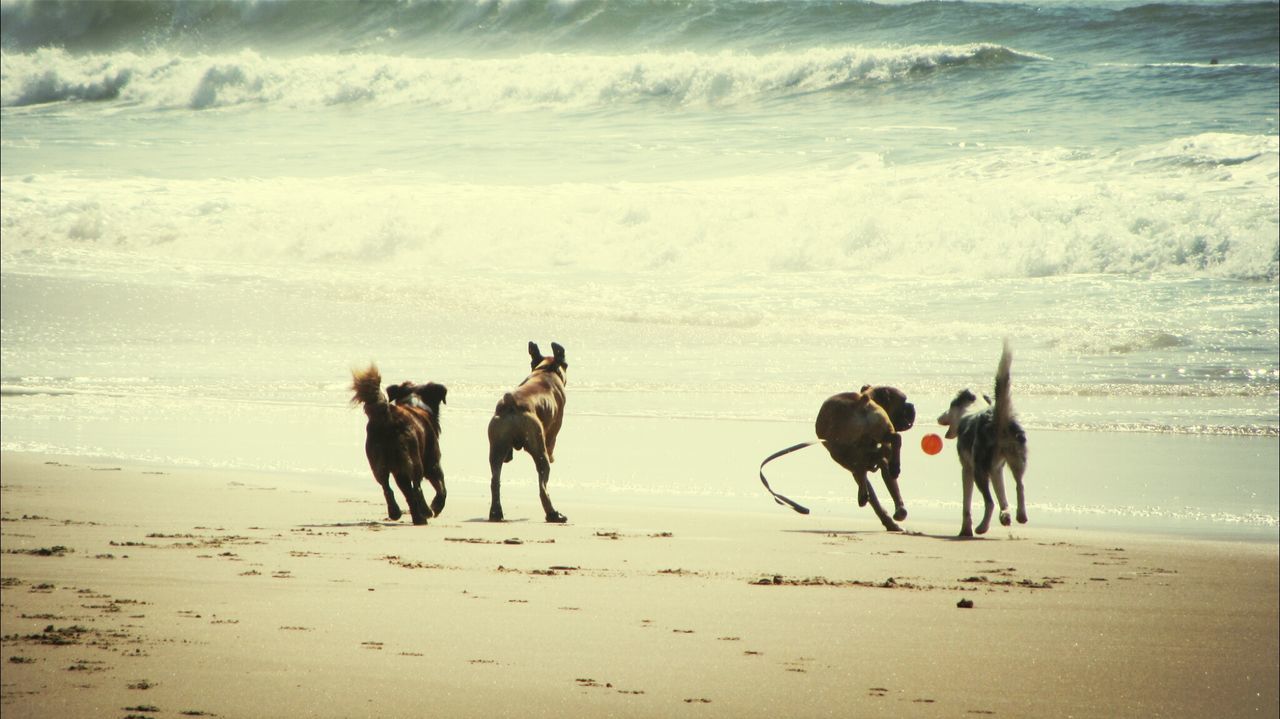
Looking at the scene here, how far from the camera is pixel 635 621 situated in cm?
868

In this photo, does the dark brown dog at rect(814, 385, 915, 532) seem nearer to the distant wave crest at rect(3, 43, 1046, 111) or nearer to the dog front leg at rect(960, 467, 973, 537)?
the dog front leg at rect(960, 467, 973, 537)

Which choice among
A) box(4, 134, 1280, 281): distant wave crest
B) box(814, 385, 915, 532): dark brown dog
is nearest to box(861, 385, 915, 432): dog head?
box(814, 385, 915, 532): dark brown dog

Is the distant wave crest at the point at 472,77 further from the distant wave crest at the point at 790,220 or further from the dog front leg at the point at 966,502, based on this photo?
the dog front leg at the point at 966,502

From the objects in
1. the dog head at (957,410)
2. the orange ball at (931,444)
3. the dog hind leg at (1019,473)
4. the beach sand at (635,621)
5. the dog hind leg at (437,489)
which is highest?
the dog head at (957,410)

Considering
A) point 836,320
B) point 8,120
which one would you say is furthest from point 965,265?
point 8,120

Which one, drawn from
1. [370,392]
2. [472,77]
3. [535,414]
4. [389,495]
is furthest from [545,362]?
[472,77]

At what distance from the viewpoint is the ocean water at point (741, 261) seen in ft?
26.1

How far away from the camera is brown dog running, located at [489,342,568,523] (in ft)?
13.9

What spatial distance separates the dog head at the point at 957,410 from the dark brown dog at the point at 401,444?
4.81ft

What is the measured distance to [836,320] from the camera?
1048cm

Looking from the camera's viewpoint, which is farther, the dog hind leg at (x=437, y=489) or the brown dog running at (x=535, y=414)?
the brown dog running at (x=535, y=414)

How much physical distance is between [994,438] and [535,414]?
1386mm

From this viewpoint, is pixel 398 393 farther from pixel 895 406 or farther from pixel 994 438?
pixel 994 438

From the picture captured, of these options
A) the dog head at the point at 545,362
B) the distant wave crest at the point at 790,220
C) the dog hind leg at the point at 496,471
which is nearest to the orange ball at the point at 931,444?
the dog head at the point at 545,362
